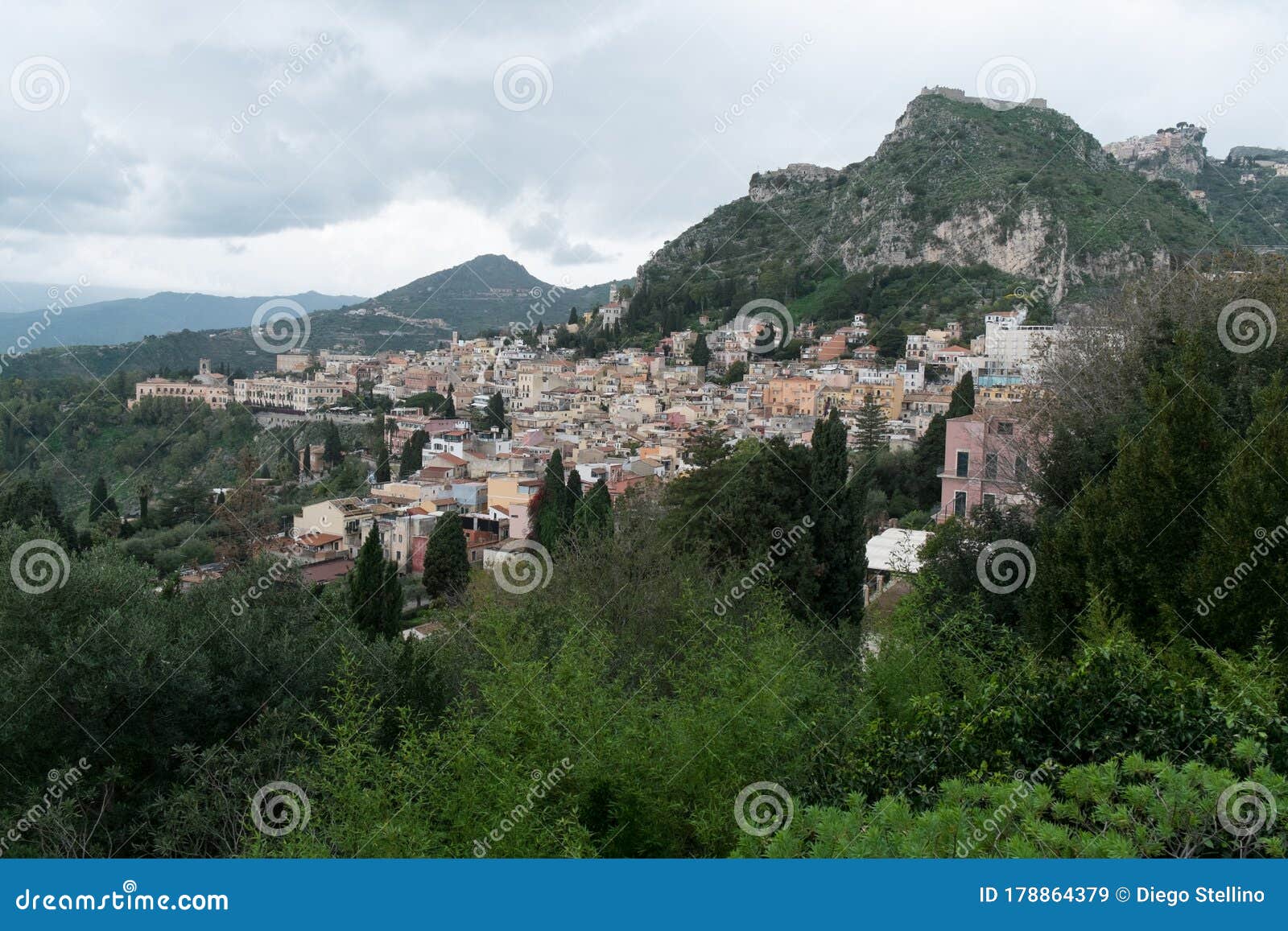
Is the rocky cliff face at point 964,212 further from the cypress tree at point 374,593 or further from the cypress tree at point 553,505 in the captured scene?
the cypress tree at point 374,593

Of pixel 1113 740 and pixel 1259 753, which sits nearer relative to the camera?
pixel 1259 753

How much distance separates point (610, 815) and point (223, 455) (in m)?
34.6

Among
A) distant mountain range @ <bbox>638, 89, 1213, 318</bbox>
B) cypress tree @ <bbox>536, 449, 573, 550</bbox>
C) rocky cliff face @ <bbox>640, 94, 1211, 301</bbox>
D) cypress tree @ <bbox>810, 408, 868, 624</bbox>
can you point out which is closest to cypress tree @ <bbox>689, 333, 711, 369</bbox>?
distant mountain range @ <bbox>638, 89, 1213, 318</bbox>

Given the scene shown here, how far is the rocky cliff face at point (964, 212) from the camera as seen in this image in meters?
55.5

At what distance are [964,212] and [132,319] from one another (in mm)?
50431

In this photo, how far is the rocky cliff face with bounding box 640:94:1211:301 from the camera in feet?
182

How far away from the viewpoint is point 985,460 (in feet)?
40.6

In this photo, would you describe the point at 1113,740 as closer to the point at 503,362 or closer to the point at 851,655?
the point at 851,655

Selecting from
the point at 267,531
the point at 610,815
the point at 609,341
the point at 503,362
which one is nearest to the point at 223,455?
the point at 267,531

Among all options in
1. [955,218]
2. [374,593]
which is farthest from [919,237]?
[374,593]

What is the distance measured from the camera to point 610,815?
3.97 m

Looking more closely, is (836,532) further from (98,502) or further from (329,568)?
(98,502)

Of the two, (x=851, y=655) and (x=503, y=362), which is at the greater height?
(x=503, y=362)

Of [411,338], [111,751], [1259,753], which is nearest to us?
[1259,753]
